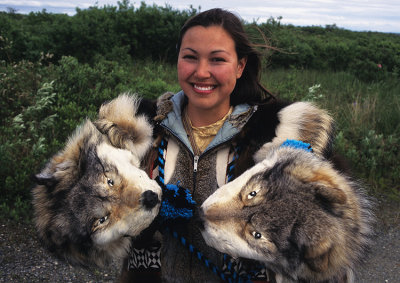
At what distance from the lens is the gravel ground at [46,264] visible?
3.18 meters

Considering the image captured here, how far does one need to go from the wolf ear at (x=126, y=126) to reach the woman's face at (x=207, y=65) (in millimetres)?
310

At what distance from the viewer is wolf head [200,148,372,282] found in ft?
4.82

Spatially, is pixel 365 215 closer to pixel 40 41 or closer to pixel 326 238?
pixel 326 238

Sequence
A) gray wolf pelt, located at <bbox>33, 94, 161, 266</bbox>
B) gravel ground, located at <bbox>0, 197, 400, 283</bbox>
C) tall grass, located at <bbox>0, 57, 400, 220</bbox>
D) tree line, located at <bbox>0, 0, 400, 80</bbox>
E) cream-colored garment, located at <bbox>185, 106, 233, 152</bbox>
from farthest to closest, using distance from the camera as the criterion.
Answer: tree line, located at <bbox>0, 0, 400, 80</bbox> < tall grass, located at <bbox>0, 57, 400, 220</bbox> < gravel ground, located at <bbox>0, 197, 400, 283</bbox> < cream-colored garment, located at <bbox>185, 106, 233, 152</bbox> < gray wolf pelt, located at <bbox>33, 94, 161, 266</bbox>

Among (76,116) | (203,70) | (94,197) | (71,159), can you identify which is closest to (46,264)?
(71,159)

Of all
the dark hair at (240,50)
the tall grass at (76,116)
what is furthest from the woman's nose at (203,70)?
the tall grass at (76,116)

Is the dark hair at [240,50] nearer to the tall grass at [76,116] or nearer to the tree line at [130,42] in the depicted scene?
the tall grass at [76,116]

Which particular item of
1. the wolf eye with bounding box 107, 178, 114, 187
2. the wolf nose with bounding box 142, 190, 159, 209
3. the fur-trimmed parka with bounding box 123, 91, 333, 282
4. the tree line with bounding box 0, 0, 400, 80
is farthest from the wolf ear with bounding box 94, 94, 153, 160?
the tree line with bounding box 0, 0, 400, 80

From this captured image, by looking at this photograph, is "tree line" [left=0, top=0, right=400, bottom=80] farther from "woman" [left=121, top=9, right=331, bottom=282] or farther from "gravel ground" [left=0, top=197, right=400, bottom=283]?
"woman" [left=121, top=9, right=331, bottom=282]

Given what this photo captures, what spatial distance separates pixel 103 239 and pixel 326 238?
0.98m

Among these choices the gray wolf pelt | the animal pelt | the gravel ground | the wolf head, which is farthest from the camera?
the gravel ground

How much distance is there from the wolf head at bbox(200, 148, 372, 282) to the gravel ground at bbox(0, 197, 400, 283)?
1.77 metres

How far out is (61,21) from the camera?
7.96 m

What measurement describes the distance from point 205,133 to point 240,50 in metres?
0.52
